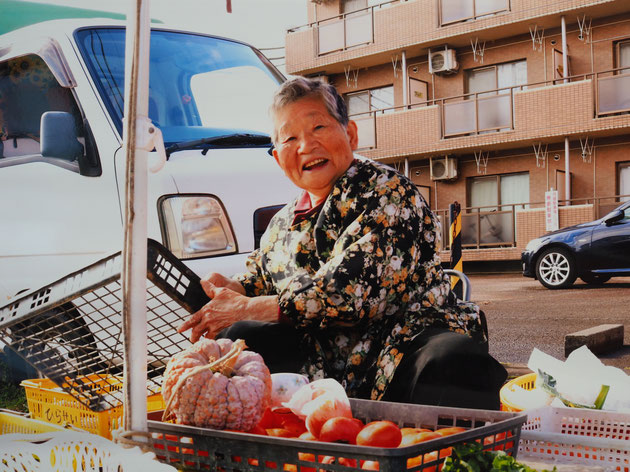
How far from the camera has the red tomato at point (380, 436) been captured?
85 cm

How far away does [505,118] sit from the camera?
246 inches

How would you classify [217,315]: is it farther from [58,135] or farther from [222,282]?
[58,135]

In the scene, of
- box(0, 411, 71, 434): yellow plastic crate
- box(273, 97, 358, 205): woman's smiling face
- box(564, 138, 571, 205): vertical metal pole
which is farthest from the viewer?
box(564, 138, 571, 205): vertical metal pole

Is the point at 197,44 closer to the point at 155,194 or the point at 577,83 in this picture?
the point at 155,194

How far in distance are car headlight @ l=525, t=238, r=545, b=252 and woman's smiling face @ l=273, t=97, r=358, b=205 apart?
387 cm

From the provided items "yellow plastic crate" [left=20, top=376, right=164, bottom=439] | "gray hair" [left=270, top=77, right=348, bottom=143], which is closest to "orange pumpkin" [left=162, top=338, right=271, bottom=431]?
"yellow plastic crate" [left=20, top=376, right=164, bottom=439]

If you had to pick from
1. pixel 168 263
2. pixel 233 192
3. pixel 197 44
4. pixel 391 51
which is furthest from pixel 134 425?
pixel 391 51

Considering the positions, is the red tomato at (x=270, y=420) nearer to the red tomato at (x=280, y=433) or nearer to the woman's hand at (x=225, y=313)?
the red tomato at (x=280, y=433)

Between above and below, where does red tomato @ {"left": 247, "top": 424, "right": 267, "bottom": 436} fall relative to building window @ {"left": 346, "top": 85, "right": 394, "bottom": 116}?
below

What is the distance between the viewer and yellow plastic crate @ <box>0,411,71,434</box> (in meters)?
1.22

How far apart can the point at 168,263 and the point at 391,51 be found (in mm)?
5938

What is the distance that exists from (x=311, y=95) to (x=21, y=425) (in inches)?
35.5

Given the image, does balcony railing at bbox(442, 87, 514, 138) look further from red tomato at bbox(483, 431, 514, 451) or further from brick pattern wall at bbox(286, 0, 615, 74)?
red tomato at bbox(483, 431, 514, 451)

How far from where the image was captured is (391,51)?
6.81 m
